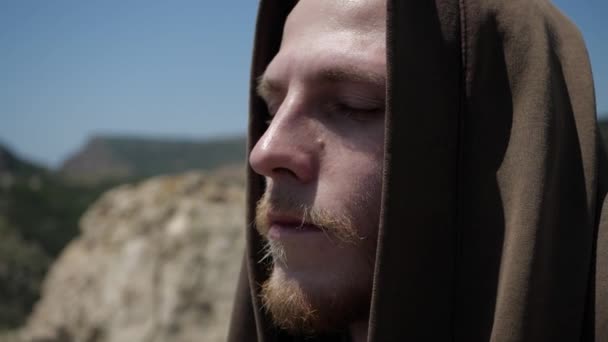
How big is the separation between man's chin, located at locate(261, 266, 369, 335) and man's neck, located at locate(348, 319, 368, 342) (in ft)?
0.22

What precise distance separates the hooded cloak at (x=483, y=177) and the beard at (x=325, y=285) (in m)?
0.13

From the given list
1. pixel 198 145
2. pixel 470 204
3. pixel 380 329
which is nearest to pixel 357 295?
pixel 380 329

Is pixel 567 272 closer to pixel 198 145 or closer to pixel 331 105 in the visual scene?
pixel 331 105

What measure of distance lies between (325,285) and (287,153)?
39 cm

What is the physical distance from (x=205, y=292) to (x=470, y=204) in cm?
415

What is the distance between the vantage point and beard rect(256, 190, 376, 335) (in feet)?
5.26

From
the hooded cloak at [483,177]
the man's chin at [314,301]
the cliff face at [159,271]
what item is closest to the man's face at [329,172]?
the man's chin at [314,301]

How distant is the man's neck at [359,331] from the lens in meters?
1.82

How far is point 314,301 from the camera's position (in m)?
1.64

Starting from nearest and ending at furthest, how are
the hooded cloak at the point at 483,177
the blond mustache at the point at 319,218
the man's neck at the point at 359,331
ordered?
1. the hooded cloak at the point at 483,177
2. the blond mustache at the point at 319,218
3. the man's neck at the point at 359,331

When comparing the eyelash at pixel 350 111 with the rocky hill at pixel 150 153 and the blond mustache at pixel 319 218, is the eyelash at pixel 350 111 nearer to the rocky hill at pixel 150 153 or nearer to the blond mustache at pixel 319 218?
the blond mustache at pixel 319 218

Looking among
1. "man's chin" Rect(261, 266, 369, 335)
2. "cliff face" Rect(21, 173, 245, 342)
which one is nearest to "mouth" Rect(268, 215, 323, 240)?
"man's chin" Rect(261, 266, 369, 335)

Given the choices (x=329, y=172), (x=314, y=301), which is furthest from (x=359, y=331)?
(x=329, y=172)

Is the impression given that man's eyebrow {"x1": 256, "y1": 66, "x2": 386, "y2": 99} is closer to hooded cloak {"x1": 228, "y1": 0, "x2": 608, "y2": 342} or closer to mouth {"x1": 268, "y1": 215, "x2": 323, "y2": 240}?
hooded cloak {"x1": 228, "y1": 0, "x2": 608, "y2": 342}
